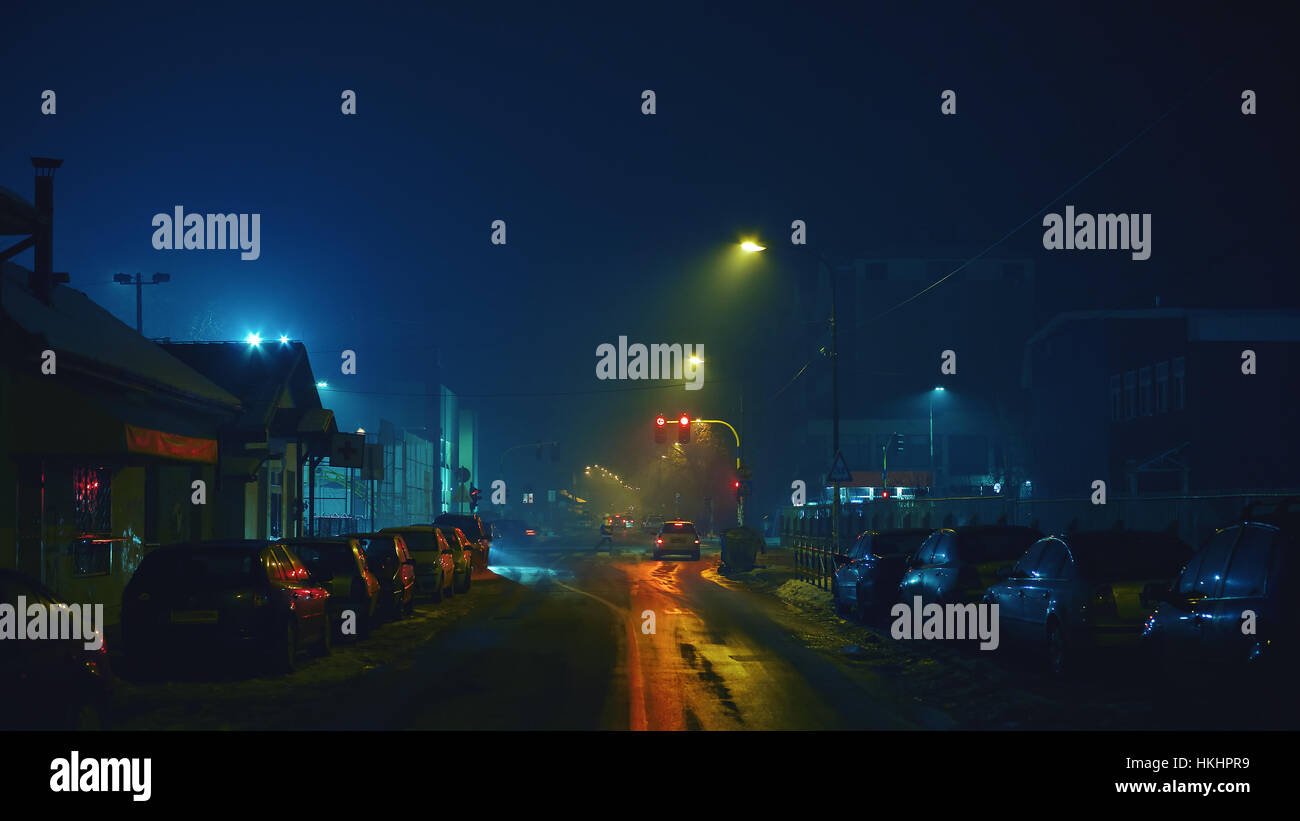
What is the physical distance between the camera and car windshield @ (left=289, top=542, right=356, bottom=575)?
60.4 ft

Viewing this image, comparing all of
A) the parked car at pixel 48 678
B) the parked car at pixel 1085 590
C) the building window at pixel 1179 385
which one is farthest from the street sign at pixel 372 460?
the building window at pixel 1179 385

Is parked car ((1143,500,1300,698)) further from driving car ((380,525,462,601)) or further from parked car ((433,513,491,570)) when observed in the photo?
parked car ((433,513,491,570))

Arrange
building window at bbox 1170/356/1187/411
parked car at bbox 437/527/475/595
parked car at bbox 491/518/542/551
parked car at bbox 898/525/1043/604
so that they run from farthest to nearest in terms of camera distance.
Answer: parked car at bbox 491/518/542/551 < building window at bbox 1170/356/1187/411 < parked car at bbox 437/527/475/595 < parked car at bbox 898/525/1043/604

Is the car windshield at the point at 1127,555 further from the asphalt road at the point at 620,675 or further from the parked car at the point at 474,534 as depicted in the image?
the parked car at the point at 474,534

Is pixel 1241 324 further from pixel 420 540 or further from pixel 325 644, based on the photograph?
pixel 325 644

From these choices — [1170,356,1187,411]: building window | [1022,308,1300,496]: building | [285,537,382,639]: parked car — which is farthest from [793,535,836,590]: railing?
[285,537,382,639]: parked car

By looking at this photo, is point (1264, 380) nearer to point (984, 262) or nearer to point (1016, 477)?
point (1016, 477)

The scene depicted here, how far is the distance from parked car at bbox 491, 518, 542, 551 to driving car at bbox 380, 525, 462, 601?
1829 inches

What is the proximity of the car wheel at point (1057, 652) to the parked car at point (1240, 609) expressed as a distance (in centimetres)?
280

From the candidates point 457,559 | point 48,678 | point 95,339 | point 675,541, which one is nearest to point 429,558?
point 457,559

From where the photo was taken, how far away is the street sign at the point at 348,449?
2969 cm

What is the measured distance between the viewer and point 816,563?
109 feet
